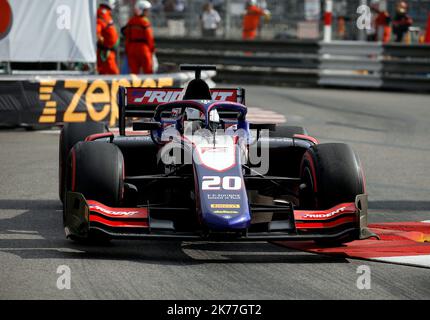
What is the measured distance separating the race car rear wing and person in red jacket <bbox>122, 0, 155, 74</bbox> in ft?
36.4

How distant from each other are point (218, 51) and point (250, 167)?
17117 mm

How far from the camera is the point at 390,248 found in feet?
24.1

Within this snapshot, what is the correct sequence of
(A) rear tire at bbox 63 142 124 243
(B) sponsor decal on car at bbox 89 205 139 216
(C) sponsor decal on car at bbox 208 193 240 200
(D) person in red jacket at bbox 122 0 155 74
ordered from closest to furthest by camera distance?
(C) sponsor decal on car at bbox 208 193 240 200 < (B) sponsor decal on car at bbox 89 205 139 216 < (A) rear tire at bbox 63 142 124 243 < (D) person in red jacket at bbox 122 0 155 74

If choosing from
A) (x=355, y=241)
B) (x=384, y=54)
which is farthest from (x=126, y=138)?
(x=384, y=54)

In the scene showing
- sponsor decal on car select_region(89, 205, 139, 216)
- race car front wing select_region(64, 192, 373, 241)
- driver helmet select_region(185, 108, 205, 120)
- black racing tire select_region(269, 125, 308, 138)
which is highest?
driver helmet select_region(185, 108, 205, 120)

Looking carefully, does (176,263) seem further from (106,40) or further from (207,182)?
(106,40)

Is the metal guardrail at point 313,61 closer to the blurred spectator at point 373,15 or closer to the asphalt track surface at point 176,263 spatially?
the blurred spectator at point 373,15

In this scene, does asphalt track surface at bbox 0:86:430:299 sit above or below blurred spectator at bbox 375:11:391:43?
below

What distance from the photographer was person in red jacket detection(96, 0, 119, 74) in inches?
766

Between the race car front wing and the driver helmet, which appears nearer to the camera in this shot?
the race car front wing

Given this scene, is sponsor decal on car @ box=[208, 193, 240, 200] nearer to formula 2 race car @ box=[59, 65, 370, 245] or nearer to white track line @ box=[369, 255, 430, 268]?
formula 2 race car @ box=[59, 65, 370, 245]

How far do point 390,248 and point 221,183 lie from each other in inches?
51.5

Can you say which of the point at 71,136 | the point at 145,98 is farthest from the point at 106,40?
the point at 71,136

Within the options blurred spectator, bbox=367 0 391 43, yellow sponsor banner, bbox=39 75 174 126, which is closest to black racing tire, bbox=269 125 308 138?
yellow sponsor banner, bbox=39 75 174 126
